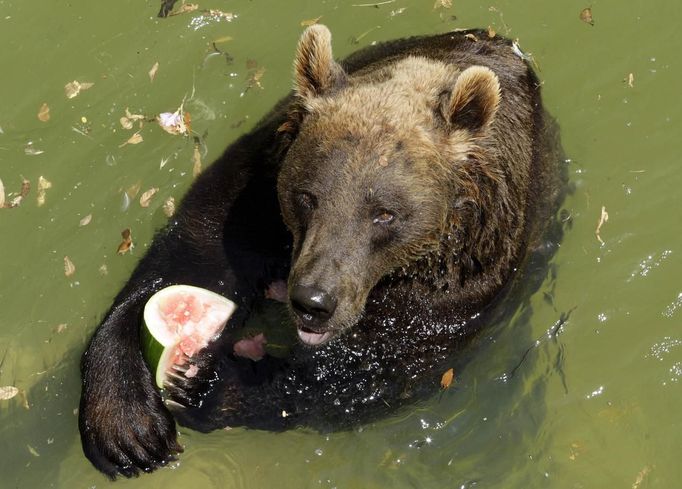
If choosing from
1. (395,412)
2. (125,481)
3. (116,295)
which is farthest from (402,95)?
(125,481)

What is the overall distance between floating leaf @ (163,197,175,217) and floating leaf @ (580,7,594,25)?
445 centimetres

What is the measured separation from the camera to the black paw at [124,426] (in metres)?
6.60

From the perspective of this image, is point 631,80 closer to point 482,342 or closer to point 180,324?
point 482,342

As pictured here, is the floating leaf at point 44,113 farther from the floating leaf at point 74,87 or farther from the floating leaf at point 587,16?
the floating leaf at point 587,16

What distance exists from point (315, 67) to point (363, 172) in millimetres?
905

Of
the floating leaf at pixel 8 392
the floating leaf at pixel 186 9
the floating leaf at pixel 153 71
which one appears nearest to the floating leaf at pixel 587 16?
the floating leaf at pixel 186 9

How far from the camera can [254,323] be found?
7.18 m

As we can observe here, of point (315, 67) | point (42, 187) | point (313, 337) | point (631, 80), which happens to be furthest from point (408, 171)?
point (631, 80)

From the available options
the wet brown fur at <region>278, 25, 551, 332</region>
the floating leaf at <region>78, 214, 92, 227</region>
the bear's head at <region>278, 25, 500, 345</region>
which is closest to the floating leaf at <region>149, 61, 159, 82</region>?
the floating leaf at <region>78, 214, 92, 227</region>

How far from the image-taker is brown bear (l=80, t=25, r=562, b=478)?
5.69 m

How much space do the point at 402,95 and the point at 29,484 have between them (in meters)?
4.08

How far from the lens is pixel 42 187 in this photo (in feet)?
27.3

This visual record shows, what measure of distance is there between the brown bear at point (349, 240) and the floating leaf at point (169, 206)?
0.66m

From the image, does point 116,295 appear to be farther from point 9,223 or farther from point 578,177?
point 578,177
